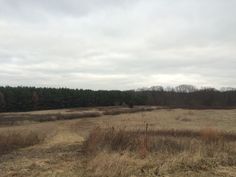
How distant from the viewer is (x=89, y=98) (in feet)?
352

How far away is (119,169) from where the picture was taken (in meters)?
10.1

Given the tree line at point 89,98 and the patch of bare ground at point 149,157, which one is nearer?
the patch of bare ground at point 149,157

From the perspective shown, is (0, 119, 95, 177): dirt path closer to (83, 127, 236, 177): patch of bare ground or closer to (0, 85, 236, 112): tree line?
(83, 127, 236, 177): patch of bare ground

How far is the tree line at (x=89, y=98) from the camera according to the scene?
8606cm

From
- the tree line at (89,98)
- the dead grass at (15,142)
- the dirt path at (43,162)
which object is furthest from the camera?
the tree line at (89,98)

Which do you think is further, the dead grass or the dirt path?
the dead grass

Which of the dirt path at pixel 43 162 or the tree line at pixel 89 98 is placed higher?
the tree line at pixel 89 98

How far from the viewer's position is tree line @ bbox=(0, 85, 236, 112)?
86062mm

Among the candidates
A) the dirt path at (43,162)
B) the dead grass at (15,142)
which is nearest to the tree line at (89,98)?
the dead grass at (15,142)

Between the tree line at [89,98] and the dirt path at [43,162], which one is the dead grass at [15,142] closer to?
the dirt path at [43,162]

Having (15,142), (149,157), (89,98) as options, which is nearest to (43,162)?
(149,157)

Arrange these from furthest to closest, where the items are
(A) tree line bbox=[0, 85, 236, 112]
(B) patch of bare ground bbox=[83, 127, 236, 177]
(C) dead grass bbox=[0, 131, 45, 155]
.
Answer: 1. (A) tree line bbox=[0, 85, 236, 112]
2. (C) dead grass bbox=[0, 131, 45, 155]
3. (B) patch of bare ground bbox=[83, 127, 236, 177]

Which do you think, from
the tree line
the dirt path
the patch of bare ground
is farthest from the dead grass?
the tree line

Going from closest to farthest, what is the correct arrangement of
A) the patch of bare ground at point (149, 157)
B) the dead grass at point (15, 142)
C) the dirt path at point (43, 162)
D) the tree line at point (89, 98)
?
the patch of bare ground at point (149, 157) < the dirt path at point (43, 162) < the dead grass at point (15, 142) < the tree line at point (89, 98)
